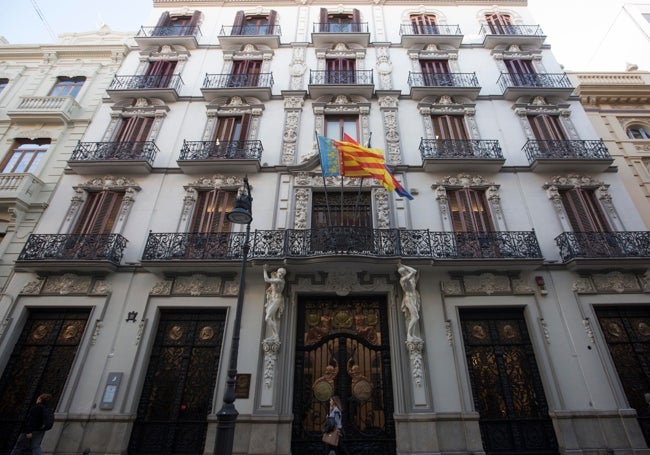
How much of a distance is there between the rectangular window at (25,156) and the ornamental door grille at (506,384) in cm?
1701

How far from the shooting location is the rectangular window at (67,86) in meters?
15.9

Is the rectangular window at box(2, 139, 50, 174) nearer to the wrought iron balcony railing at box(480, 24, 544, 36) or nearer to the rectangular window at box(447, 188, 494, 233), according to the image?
the rectangular window at box(447, 188, 494, 233)

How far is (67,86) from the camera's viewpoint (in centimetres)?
1620

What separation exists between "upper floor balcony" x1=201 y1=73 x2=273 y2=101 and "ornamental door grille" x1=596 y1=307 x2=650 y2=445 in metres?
14.6

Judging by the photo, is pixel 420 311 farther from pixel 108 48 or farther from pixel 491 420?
pixel 108 48

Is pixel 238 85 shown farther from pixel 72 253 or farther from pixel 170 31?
pixel 72 253

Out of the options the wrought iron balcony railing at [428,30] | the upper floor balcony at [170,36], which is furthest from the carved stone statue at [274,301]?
the wrought iron balcony railing at [428,30]

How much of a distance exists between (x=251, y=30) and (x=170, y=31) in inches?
163

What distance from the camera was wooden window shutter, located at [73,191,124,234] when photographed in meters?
12.0

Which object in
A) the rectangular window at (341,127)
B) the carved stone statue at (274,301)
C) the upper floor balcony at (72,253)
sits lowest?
the carved stone statue at (274,301)

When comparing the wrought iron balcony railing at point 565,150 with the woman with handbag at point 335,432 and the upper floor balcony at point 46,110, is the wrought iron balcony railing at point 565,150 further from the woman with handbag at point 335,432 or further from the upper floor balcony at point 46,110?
the upper floor balcony at point 46,110

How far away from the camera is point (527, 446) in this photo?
8.98 metres

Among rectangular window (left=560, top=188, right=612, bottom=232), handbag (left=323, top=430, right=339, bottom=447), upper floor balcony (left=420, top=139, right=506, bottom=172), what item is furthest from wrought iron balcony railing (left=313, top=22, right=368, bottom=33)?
handbag (left=323, top=430, right=339, bottom=447)

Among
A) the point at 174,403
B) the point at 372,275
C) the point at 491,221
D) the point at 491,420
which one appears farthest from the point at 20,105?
the point at 491,420
